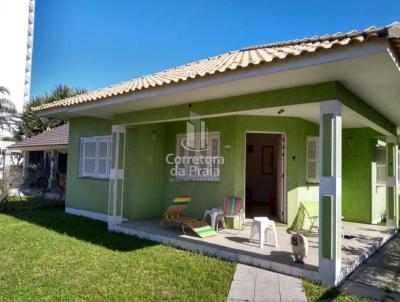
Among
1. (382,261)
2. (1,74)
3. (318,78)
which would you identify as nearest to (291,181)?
(382,261)

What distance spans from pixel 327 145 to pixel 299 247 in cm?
235

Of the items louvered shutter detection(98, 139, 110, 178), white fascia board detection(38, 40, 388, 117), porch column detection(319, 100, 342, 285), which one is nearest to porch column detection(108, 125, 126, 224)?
louvered shutter detection(98, 139, 110, 178)

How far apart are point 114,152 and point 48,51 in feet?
199

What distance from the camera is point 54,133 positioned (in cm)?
2666

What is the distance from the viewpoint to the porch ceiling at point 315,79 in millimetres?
5125

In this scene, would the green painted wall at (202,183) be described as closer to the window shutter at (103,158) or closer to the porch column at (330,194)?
the window shutter at (103,158)

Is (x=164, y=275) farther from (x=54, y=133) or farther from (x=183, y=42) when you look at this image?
(x=54, y=133)

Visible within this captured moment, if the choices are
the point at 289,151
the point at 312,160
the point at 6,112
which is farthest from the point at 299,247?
the point at 6,112

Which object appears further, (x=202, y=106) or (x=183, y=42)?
(x=183, y=42)

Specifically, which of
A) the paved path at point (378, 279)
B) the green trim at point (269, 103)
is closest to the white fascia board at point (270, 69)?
the green trim at point (269, 103)

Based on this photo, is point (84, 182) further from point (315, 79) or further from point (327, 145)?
point (315, 79)

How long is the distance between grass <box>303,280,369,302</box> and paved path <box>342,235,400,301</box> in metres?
0.27

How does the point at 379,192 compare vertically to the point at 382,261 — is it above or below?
above

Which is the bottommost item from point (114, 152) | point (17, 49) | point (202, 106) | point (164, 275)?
point (164, 275)
